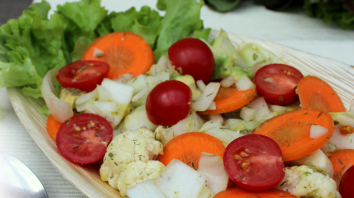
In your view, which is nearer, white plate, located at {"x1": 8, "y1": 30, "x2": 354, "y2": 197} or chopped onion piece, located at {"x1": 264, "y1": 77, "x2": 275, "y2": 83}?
white plate, located at {"x1": 8, "y1": 30, "x2": 354, "y2": 197}

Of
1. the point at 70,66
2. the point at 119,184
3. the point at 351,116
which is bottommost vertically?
the point at 119,184

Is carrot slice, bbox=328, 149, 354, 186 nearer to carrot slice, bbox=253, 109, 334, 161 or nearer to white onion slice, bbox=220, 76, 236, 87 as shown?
carrot slice, bbox=253, 109, 334, 161

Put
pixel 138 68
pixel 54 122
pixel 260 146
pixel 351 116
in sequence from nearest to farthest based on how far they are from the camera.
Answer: pixel 260 146 → pixel 351 116 → pixel 54 122 → pixel 138 68

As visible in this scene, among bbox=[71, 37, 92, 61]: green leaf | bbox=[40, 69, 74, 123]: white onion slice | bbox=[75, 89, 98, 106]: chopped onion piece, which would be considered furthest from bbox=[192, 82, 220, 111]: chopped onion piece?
bbox=[71, 37, 92, 61]: green leaf

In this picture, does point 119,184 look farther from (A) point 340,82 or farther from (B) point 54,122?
(A) point 340,82

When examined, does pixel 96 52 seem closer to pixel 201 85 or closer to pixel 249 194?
pixel 201 85

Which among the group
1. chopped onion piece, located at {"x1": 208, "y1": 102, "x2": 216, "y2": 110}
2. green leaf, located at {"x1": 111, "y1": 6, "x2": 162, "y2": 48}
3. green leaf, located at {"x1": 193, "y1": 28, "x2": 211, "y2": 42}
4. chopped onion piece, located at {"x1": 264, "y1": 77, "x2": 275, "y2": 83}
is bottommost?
chopped onion piece, located at {"x1": 208, "y1": 102, "x2": 216, "y2": 110}

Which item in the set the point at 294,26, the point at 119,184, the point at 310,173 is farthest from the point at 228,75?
the point at 294,26
